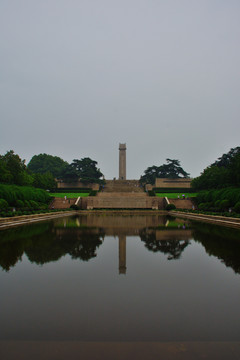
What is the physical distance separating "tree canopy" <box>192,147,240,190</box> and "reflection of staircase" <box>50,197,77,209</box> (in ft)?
55.1

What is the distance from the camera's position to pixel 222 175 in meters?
29.2

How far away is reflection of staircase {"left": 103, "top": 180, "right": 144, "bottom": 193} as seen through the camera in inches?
1676

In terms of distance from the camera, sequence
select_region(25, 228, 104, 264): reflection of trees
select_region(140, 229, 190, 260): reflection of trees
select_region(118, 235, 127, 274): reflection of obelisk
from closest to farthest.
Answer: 1. select_region(118, 235, 127, 274): reflection of obelisk
2. select_region(25, 228, 104, 264): reflection of trees
3. select_region(140, 229, 190, 260): reflection of trees

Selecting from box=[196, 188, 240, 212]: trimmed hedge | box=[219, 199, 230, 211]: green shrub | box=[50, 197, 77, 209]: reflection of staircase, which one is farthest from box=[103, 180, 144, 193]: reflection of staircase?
box=[219, 199, 230, 211]: green shrub

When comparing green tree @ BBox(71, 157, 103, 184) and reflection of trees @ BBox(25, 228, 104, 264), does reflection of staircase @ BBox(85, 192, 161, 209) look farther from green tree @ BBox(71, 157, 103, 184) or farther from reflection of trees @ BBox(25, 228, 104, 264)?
reflection of trees @ BBox(25, 228, 104, 264)

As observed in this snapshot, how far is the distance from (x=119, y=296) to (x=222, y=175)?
92.8ft

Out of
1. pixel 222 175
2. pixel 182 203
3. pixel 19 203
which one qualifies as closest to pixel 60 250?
pixel 19 203

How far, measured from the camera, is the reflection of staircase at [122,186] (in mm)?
42562

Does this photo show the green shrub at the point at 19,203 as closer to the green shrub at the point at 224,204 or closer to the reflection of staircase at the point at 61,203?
the reflection of staircase at the point at 61,203

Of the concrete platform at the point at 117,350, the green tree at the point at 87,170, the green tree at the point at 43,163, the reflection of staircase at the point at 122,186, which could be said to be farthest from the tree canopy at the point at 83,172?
the concrete platform at the point at 117,350

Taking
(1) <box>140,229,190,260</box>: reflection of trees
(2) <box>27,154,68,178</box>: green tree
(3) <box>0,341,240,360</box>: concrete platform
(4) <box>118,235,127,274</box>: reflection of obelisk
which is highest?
(2) <box>27,154,68,178</box>: green tree

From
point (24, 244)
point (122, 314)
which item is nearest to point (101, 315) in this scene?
point (122, 314)

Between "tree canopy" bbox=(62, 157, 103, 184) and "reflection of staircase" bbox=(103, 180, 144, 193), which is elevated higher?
"tree canopy" bbox=(62, 157, 103, 184)

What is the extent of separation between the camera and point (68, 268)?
4.88 metres
